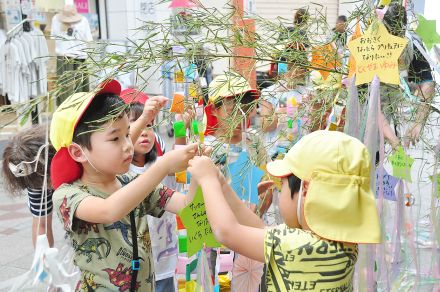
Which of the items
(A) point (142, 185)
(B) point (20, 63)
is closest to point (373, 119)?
(A) point (142, 185)

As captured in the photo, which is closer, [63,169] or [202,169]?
[202,169]

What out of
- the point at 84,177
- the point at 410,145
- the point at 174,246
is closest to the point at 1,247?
the point at 174,246

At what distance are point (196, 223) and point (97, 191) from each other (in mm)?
349

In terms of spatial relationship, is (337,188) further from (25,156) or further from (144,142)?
(25,156)

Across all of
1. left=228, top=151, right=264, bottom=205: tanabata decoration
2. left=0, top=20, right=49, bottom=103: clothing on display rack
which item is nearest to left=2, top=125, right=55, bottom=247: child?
left=228, top=151, right=264, bottom=205: tanabata decoration

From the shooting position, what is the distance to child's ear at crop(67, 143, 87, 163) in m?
1.35

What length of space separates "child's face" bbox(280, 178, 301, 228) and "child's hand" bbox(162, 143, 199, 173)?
0.86 ft

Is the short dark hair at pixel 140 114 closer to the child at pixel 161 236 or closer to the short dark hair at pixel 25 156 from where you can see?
the child at pixel 161 236

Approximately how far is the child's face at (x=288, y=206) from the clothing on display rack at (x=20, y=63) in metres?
5.29

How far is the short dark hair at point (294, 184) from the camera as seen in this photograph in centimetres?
102

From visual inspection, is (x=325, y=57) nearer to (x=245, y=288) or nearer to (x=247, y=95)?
(x=247, y=95)

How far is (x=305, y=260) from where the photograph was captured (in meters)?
1.00

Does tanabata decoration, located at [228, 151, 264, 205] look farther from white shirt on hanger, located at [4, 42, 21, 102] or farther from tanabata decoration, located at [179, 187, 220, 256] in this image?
white shirt on hanger, located at [4, 42, 21, 102]

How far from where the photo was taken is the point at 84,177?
4.61 feet
